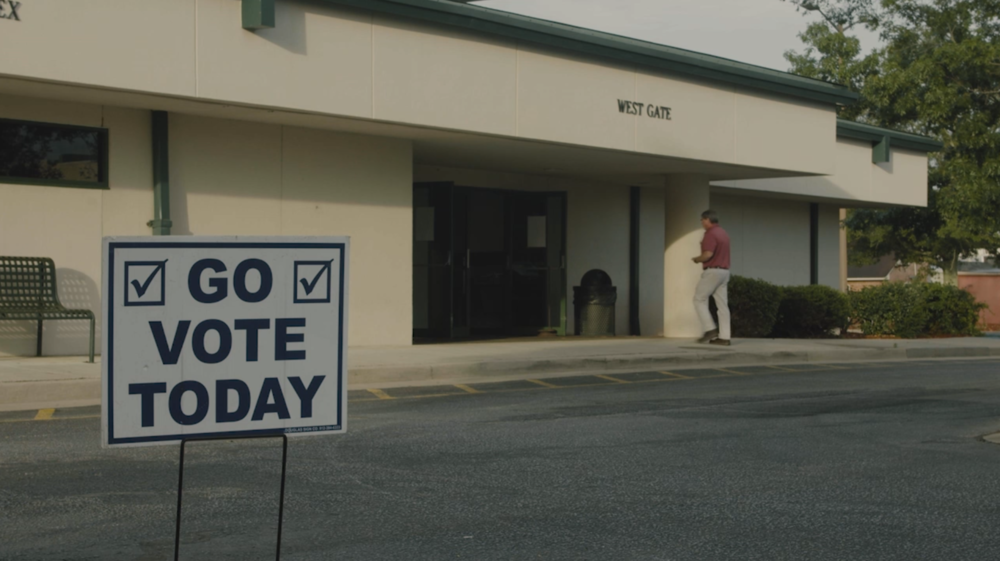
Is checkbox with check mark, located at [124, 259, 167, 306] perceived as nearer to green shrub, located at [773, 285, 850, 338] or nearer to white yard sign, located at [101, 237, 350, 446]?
white yard sign, located at [101, 237, 350, 446]

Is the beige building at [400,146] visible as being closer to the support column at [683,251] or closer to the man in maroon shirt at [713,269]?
the support column at [683,251]

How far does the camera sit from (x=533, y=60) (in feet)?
51.1

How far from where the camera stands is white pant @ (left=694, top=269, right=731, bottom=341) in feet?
53.4

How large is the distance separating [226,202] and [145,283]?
10767 mm

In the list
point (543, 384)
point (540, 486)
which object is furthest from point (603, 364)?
point (540, 486)

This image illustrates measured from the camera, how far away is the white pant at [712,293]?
53.4ft

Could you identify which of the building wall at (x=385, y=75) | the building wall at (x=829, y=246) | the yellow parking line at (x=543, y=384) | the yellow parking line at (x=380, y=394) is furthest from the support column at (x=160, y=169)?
the building wall at (x=829, y=246)

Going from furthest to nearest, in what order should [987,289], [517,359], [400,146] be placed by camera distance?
1. [987,289]
2. [400,146]
3. [517,359]

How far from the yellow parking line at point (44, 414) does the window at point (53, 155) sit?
4238 millimetres

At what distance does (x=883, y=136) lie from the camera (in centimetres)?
2467

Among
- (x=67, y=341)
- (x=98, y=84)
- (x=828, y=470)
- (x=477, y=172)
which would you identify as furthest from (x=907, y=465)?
(x=477, y=172)

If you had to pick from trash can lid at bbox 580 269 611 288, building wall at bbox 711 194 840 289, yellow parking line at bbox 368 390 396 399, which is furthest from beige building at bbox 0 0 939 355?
yellow parking line at bbox 368 390 396 399

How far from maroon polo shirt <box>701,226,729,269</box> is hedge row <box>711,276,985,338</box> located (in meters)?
4.35

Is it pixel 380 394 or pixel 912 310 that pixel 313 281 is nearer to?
pixel 380 394
